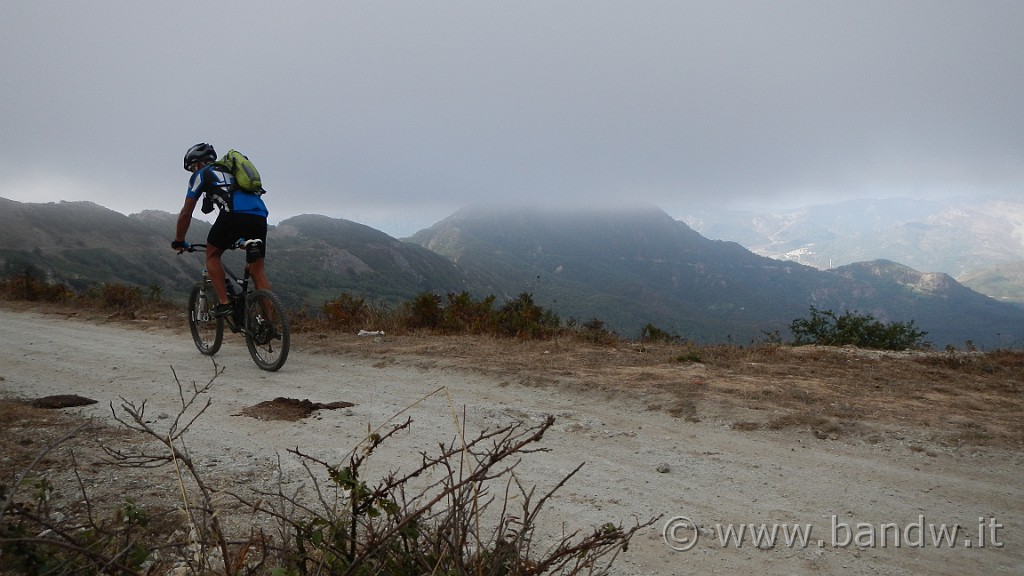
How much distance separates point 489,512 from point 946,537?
231 cm

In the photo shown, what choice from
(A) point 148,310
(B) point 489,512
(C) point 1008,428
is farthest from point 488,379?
(A) point 148,310

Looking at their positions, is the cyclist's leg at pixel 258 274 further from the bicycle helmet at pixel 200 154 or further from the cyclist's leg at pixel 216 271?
the bicycle helmet at pixel 200 154

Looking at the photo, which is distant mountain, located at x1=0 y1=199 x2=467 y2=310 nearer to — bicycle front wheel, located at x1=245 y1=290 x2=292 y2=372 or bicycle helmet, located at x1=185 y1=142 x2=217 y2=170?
bicycle helmet, located at x1=185 y1=142 x2=217 y2=170

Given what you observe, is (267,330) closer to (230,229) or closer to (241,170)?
(230,229)

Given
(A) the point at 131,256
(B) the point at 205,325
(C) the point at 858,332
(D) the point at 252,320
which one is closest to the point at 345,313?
(B) the point at 205,325

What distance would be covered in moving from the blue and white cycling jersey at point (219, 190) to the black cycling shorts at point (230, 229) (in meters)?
0.08

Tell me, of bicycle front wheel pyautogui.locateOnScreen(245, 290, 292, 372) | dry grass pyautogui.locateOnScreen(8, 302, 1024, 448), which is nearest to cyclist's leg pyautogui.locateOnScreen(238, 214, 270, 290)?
bicycle front wheel pyautogui.locateOnScreen(245, 290, 292, 372)

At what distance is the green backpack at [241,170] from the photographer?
658 centimetres

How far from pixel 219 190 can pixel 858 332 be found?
13.5 meters

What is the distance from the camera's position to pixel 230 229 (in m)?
6.62

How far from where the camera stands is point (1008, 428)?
13.5 ft

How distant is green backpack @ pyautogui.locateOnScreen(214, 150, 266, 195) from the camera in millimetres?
6578

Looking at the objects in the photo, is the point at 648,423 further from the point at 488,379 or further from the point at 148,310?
the point at 148,310

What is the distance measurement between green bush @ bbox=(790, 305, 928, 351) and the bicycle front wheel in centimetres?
914
